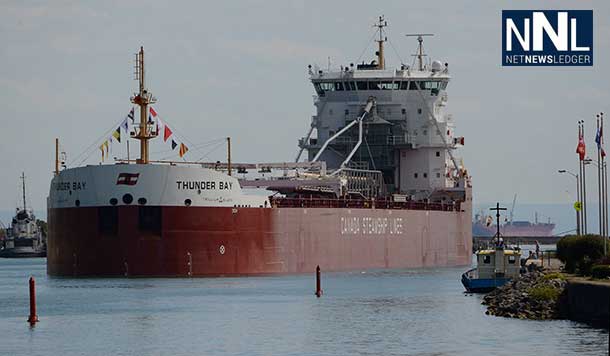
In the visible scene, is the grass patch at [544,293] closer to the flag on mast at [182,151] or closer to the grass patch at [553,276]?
the grass patch at [553,276]

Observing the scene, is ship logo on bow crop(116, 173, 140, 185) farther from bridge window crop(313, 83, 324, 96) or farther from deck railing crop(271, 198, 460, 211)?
bridge window crop(313, 83, 324, 96)

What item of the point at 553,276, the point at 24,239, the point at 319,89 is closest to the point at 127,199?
the point at 553,276

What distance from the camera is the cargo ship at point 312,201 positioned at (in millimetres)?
63188

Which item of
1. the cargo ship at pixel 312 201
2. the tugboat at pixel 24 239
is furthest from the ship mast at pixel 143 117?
the tugboat at pixel 24 239

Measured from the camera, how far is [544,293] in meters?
46.1

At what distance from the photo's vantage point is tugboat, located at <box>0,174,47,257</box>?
131375 mm

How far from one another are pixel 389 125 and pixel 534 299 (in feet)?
123

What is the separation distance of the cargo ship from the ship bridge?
72mm

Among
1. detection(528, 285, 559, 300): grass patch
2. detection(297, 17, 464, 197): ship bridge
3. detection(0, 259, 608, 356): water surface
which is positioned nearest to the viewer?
detection(0, 259, 608, 356): water surface

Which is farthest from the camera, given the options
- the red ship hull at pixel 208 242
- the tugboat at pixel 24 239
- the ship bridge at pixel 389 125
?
the tugboat at pixel 24 239

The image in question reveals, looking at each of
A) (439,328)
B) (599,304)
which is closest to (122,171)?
(439,328)

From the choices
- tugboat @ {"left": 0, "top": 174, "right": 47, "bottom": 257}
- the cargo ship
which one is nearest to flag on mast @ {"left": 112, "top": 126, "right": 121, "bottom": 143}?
the cargo ship

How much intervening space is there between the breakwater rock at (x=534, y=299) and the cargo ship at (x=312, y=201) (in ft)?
56.1

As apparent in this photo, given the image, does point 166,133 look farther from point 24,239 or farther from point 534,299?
point 24,239
